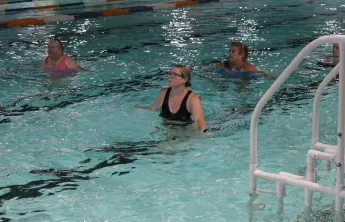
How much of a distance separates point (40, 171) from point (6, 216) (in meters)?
0.83

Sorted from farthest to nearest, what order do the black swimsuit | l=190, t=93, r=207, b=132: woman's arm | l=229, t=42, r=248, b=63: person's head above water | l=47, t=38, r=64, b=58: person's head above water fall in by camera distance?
l=47, t=38, r=64, b=58: person's head above water < l=229, t=42, r=248, b=63: person's head above water < the black swimsuit < l=190, t=93, r=207, b=132: woman's arm

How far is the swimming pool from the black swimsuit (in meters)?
0.14

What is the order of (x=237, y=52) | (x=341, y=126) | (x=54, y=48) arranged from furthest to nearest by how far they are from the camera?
(x=54, y=48)
(x=237, y=52)
(x=341, y=126)

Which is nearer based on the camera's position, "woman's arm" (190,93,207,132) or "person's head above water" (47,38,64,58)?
"woman's arm" (190,93,207,132)

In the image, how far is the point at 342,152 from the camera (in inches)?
106

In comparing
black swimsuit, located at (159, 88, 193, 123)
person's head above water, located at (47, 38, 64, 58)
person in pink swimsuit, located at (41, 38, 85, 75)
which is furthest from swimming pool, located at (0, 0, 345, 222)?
person's head above water, located at (47, 38, 64, 58)

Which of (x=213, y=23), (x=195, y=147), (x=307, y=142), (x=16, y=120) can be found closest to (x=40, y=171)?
(x=195, y=147)

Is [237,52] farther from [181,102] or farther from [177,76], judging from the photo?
[177,76]

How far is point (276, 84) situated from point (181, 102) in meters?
2.20

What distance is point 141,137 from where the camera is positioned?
5.10 meters

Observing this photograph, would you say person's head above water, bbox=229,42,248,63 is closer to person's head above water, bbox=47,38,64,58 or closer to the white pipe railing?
person's head above water, bbox=47,38,64,58

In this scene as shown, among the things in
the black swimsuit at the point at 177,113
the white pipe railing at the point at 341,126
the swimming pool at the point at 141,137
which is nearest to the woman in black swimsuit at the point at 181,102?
the black swimsuit at the point at 177,113

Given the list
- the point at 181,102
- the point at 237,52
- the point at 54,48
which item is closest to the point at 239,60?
the point at 237,52

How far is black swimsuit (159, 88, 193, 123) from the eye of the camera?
498 centimetres
